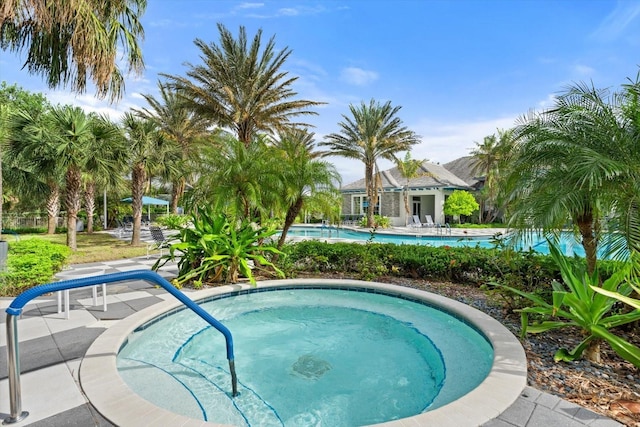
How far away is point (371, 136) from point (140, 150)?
1556 centimetres

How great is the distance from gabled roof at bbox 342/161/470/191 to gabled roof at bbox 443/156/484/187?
215 centimetres

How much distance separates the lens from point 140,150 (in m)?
14.0

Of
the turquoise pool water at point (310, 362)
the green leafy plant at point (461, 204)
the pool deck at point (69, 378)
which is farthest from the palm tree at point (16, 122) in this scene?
the green leafy plant at point (461, 204)

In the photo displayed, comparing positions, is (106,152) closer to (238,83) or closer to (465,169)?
(238,83)

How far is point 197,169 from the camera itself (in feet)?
27.6

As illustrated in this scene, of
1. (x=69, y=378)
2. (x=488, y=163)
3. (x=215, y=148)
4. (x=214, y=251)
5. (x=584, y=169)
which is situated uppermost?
(x=488, y=163)

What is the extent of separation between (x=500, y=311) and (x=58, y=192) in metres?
22.6

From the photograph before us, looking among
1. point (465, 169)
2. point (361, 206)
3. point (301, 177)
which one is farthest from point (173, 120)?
point (465, 169)

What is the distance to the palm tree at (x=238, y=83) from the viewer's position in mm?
15422

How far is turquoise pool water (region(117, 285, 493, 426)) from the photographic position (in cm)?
320

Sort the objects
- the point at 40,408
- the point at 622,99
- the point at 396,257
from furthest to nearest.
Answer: the point at 396,257
the point at 622,99
the point at 40,408

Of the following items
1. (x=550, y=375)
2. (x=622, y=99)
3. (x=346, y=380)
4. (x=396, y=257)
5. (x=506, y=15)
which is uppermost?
(x=506, y=15)

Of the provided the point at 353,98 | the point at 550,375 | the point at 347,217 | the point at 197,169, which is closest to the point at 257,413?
the point at 550,375

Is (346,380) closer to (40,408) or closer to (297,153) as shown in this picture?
(40,408)
